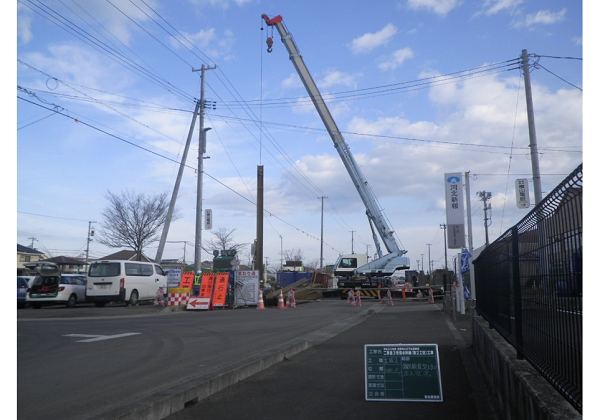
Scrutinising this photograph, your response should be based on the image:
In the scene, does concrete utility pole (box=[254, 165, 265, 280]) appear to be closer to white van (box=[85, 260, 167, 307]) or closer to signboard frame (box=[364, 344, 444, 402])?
white van (box=[85, 260, 167, 307])

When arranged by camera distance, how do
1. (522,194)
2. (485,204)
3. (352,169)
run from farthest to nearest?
1. (485,204)
2. (352,169)
3. (522,194)

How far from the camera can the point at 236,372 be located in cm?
696

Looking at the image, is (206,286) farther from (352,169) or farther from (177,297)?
(352,169)

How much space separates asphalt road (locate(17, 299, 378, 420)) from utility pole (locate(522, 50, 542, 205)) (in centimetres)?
898

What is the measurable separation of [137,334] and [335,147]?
16829 mm

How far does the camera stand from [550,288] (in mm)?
3838

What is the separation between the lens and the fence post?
5.16m

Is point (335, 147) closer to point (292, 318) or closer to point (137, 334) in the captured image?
point (292, 318)

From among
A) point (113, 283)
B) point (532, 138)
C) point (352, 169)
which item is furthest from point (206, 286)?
point (532, 138)

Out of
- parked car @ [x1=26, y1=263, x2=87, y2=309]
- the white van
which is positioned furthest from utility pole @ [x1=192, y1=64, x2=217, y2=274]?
parked car @ [x1=26, y1=263, x2=87, y2=309]

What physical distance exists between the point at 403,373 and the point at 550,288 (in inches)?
98.3

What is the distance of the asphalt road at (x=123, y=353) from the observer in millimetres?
6188

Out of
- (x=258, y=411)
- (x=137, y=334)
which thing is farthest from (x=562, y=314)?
(x=137, y=334)

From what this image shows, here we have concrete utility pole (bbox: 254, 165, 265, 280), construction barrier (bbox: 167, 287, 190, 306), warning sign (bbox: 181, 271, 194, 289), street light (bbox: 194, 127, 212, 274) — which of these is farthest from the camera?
concrete utility pole (bbox: 254, 165, 265, 280)
